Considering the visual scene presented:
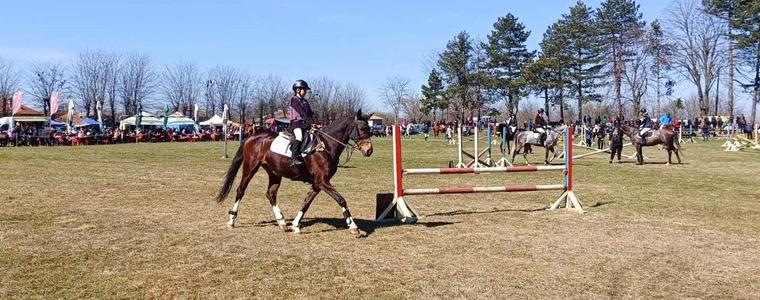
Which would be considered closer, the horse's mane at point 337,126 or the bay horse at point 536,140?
the horse's mane at point 337,126

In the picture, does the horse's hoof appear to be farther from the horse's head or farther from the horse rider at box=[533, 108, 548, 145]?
the horse rider at box=[533, 108, 548, 145]

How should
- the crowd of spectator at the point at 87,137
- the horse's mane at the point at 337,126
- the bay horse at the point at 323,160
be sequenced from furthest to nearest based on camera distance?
1. the crowd of spectator at the point at 87,137
2. the horse's mane at the point at 337,126
3. the bay horse at the point at 323,160

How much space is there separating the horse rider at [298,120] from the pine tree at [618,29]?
63.6 meters

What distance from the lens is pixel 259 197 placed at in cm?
1513

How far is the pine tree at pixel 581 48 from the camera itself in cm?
6988

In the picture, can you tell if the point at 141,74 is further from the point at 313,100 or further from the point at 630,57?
the point at 630,57

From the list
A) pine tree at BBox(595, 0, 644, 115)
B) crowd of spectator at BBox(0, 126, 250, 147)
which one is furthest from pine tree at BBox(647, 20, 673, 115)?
crowd of spectator at BBox(0, 126, 250, 147)

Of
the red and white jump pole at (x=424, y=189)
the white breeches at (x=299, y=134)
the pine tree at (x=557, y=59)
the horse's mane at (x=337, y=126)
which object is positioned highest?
the pine tree at (x=557, y=59)

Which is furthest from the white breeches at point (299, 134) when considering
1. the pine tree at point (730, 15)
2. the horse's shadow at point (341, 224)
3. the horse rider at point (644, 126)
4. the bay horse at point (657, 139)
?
the pine tree at point (730, 15)

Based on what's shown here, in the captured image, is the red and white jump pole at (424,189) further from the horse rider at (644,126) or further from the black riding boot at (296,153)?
the horse rider at (644,126)

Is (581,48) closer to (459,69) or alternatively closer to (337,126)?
(459,69)

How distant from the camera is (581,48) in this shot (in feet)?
232

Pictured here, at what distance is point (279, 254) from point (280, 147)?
2.44 m

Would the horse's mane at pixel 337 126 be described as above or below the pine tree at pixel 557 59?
below
